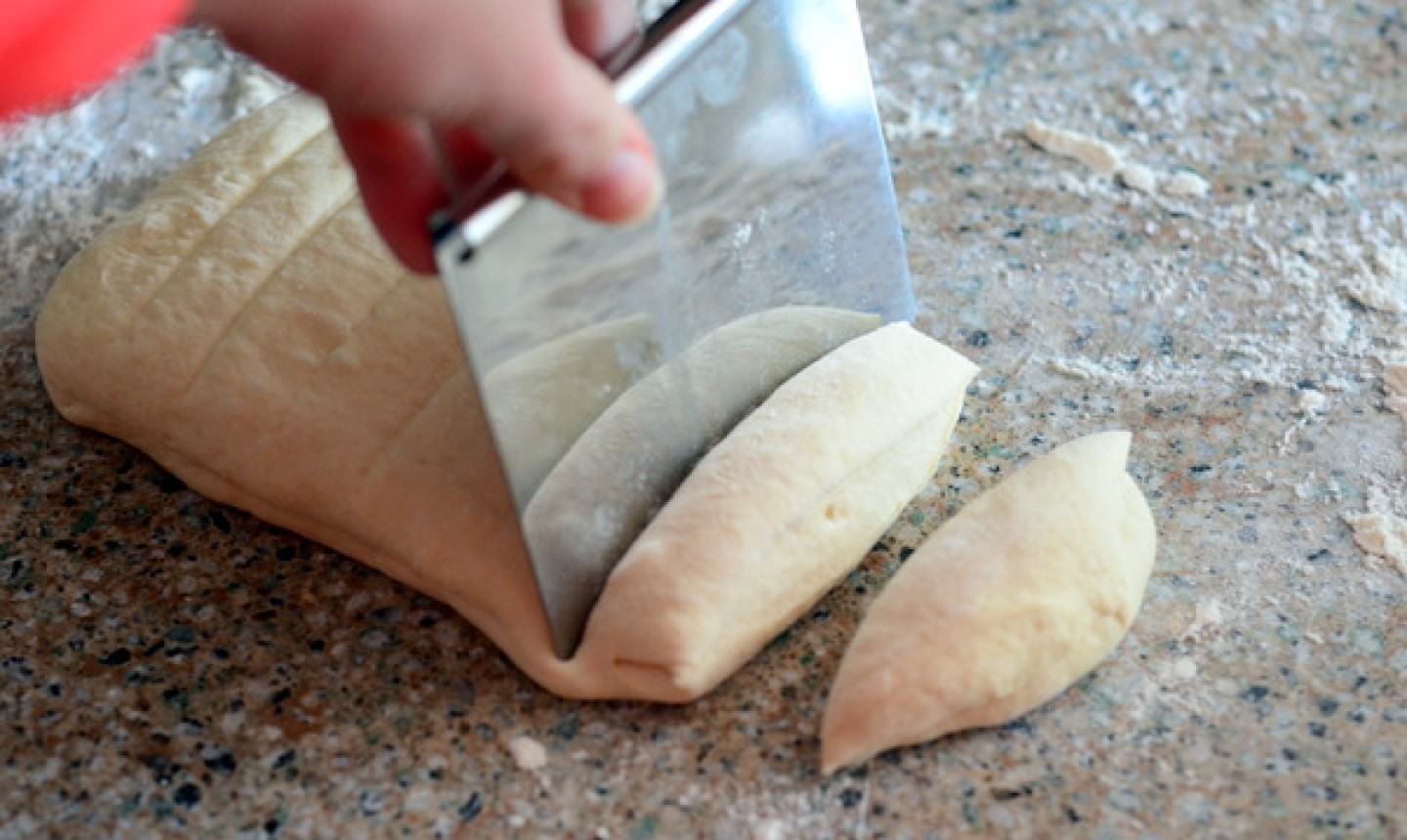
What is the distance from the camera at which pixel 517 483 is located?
0.83 m

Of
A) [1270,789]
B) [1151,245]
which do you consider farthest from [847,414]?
[1151,245]

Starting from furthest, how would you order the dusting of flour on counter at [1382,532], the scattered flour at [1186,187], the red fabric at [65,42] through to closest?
the scattered flour at [1186,187]
the dusting of flour on counter at [1382,532]
the red fabric at [65,42]

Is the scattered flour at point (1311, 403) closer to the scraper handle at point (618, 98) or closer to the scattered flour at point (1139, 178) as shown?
the scattered flour at point (1139, 178)

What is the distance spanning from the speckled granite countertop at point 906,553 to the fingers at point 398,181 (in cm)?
22

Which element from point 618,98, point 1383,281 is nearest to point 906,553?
point 618,98

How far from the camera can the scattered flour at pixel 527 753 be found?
84cm

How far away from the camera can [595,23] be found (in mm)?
908

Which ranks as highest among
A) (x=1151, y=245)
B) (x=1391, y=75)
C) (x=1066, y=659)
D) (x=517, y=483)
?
(x=517, y=483)

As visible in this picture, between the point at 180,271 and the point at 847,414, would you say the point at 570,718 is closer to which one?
the point at 847,414

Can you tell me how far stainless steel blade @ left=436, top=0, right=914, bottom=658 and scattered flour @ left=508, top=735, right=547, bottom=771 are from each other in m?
0.06

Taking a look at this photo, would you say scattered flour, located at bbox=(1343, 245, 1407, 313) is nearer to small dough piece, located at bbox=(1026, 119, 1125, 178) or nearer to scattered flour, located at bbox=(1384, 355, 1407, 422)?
scattered flour, located at bbox=(1384, 355, 1407, 422)

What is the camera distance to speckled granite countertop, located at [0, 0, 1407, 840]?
827mm

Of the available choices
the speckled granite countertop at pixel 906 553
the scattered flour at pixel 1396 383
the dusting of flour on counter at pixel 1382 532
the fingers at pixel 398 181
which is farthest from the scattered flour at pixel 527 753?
the scattered flour at pixel 1396 383

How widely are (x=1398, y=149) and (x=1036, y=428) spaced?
53 cm
